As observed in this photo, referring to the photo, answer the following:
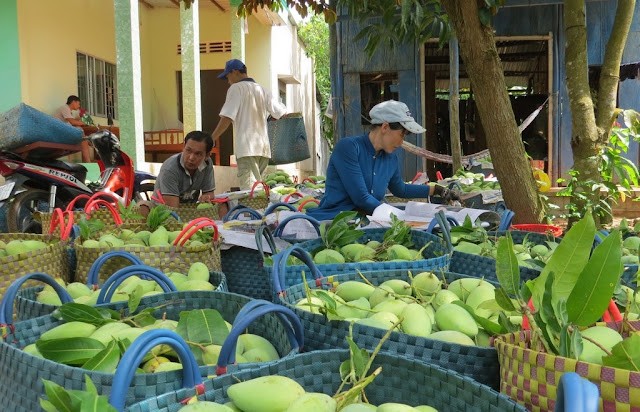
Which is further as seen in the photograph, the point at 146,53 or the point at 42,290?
the point at 146,53

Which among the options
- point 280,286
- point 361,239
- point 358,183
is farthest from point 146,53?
point 280,286

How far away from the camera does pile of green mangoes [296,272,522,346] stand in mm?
1376

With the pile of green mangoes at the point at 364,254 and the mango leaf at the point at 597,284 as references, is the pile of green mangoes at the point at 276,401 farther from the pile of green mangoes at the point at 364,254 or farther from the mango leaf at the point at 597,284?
the pile of green mangoes at the point at 364,254

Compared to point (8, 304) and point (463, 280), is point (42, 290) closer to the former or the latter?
point (8, 304)

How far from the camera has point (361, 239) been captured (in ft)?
8.77

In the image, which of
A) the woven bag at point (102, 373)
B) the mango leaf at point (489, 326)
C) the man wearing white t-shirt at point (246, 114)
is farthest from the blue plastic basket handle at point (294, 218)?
the man wearing white t-shirt at point (246, 114)

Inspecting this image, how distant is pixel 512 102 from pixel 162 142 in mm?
6227

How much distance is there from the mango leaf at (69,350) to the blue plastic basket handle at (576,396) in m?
0.89

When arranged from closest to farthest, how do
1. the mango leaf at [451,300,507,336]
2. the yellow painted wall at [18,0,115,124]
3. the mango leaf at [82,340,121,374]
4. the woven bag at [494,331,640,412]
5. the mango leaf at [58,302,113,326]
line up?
the woven bag at [494,331,640,412], the mango leaf at [82,340,121,374], the mango leaf at [451,300,507,336], the mango leaf at [58,302,113,326], the yellow painted wall at [18,0,115,124]

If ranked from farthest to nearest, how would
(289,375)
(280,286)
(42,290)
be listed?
(42,290), (280,286), (289,375)

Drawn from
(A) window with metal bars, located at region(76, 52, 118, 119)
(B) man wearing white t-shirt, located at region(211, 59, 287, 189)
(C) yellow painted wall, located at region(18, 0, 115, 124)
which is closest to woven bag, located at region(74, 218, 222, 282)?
(B) man wearing white t-shirt, located at region(211, 59, 287, 189)

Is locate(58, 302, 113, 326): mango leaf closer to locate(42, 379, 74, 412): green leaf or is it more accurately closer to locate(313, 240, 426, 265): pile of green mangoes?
locate(42, 379, 74, 412): green leaf

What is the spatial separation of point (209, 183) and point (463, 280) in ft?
11.4

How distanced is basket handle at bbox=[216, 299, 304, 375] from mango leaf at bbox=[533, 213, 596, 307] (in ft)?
1.55
